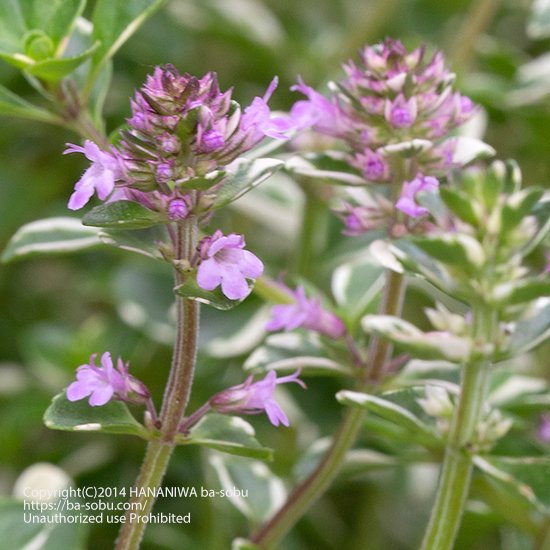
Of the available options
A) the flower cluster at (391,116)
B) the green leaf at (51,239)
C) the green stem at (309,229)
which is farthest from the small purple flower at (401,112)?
the green stem at (309,229)

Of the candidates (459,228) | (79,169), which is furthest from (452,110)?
(79,169)

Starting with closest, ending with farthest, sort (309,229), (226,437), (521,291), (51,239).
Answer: (521,291), (226,437), (51,239), (309,229)

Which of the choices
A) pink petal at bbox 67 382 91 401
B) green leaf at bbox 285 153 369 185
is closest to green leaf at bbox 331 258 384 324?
green leaf at bbox 285 153 369 185

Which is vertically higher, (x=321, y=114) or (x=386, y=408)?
(x=321, y=114)

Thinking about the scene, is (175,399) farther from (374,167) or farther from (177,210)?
(374,167)

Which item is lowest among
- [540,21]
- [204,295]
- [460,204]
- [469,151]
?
[204,295]

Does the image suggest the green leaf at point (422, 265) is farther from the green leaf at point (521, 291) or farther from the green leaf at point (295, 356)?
the green leaf at point (295, 356)

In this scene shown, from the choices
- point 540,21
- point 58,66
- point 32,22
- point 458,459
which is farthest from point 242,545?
point 540,21

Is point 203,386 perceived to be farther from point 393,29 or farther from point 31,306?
Answer: point 393,29
